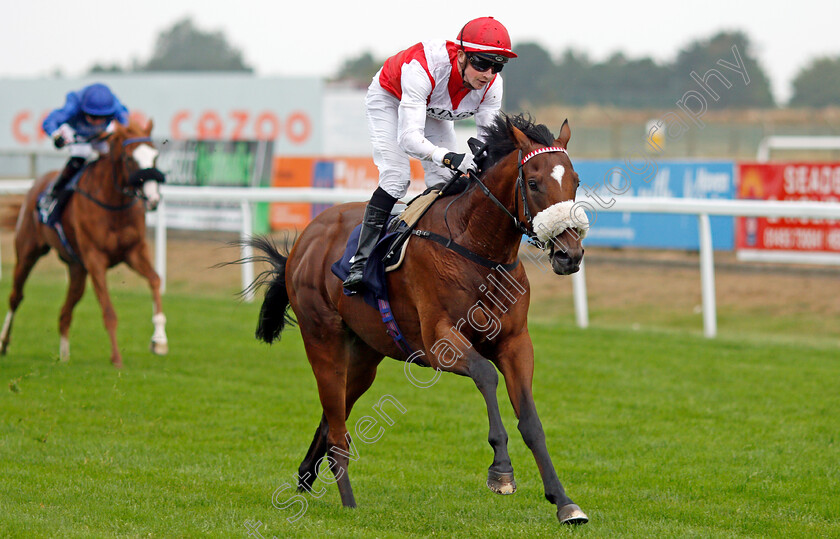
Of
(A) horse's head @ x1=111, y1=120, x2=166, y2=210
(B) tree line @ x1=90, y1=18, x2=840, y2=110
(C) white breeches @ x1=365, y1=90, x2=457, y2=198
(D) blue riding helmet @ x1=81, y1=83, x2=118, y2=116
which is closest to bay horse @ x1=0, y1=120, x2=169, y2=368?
(A) horse's head @ x1=111, y1=120, x2=166, y2=210

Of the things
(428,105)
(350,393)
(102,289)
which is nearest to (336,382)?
(350,393)

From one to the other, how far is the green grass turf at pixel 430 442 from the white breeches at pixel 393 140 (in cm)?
152

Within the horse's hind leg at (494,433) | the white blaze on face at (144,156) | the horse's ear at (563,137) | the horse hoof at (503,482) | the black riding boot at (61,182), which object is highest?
the horse's ear at (563,137)

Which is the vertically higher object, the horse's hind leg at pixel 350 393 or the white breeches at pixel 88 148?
the white breeches at pixel 88 148

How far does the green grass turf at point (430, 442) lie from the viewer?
414 centimetres

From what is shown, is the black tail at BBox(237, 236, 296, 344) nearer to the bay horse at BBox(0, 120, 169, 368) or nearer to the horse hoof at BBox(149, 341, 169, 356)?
the bay horse at BBox(0, 120, 169, 368)

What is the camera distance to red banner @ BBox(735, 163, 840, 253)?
1239cm

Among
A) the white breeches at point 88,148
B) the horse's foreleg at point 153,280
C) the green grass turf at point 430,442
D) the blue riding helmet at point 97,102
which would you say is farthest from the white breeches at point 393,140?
the white breeches at point 88,148

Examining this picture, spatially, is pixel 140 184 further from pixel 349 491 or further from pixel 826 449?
pixel 826 449

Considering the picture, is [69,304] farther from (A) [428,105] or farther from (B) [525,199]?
(B) [525,199]

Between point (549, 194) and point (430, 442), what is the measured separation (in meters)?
2.53

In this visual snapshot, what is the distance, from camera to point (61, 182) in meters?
8.47

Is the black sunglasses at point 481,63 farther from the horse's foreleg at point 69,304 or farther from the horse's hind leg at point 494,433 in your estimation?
the horse's foreleg at point 69,304

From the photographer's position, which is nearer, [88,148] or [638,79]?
[88,148]
